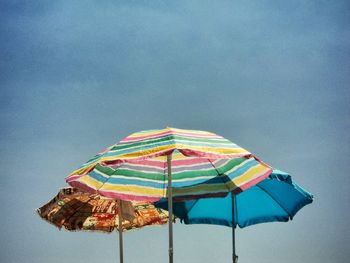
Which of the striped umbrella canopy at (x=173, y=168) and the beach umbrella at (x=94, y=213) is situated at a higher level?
the striped umbrella canopy at (x=173, y=168)

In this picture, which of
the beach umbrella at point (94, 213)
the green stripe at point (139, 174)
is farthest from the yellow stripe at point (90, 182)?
the beach umbrella at point (94, 213)

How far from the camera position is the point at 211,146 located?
16.9 feet

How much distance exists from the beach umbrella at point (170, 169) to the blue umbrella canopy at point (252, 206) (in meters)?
1.27

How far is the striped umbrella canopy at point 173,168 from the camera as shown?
16.3 feet

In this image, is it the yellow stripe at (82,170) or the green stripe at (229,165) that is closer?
the yellow stripe at (82,170)

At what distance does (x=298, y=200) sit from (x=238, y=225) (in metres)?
1.19

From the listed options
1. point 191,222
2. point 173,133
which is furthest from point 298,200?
point 173,133

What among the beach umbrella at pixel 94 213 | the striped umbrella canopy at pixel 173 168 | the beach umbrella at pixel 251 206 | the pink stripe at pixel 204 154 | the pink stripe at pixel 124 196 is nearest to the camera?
the pink stripe at pixel 204 154

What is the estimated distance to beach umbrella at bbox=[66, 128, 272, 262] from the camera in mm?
4961

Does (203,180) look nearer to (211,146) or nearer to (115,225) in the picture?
(211,146)

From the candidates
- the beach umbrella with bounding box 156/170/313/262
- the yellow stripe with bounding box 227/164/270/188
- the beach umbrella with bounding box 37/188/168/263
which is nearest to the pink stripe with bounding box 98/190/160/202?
the yellow stripe with bounding box 227/164/270/188

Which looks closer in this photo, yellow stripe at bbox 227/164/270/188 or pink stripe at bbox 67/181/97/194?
pink stripe at bbox 67/181/97/194

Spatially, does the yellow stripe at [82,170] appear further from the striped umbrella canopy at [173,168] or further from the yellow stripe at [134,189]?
the yellow stripe at [134,189]

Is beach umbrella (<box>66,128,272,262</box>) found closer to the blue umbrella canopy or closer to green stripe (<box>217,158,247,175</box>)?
green stripe (<box>217,158,247,175</box>)
